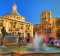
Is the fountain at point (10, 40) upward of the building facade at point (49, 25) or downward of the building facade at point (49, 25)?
downward

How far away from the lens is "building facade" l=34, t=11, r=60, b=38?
43.2 m

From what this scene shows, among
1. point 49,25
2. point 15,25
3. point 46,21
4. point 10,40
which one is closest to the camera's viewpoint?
point 10,40

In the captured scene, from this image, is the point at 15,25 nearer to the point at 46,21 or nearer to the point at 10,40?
the point at 46,21

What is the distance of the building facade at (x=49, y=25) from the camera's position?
43213mm

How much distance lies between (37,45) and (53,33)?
36.0 meters

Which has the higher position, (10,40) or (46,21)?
(46,21)

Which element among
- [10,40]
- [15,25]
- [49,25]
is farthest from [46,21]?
[10,40]

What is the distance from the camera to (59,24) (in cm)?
4438

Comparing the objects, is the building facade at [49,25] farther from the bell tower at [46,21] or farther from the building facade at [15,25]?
the building facade at [15,25]

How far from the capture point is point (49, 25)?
1855 inches

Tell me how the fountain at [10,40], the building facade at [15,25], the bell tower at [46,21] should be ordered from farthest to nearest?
the bell tower at [46,21] < the building facade at [15,25] < the fountain at [10,40]

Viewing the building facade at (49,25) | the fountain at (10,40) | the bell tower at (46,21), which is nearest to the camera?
the fountain at (10,40)

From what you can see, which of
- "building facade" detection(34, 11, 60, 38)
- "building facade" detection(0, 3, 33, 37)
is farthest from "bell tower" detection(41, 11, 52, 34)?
"building facade" detection(0, 3, 33, 37)

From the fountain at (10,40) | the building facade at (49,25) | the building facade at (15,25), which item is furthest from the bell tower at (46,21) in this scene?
the fountain at (10,40)
